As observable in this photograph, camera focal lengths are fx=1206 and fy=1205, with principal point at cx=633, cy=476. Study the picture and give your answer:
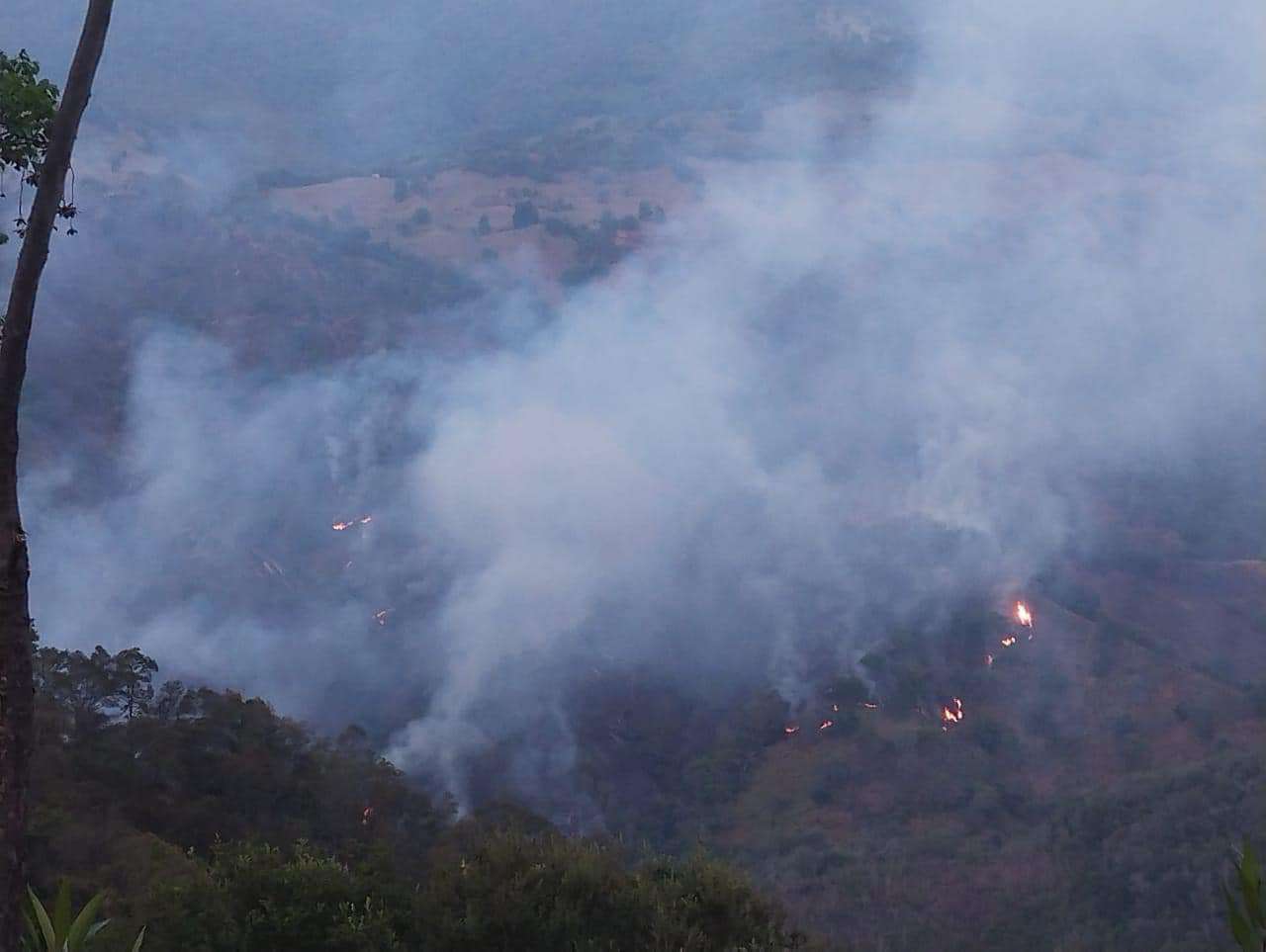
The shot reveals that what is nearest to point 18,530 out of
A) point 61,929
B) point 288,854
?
point 61,929

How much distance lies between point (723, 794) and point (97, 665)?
18257mm

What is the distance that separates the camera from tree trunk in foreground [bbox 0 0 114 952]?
577cm

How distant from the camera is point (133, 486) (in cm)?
4916

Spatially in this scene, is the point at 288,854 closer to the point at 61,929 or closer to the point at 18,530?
the point at 61,929

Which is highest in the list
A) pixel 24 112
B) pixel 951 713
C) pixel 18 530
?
pixel 951 713

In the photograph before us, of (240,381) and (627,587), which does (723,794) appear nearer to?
(627,587)

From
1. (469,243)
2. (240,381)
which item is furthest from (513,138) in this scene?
(240,381)

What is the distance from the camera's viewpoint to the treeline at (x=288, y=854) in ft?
30.5

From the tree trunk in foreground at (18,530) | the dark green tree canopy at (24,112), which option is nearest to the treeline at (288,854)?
the tree trunk in foreground at (18,530)

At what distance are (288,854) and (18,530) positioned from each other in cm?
957

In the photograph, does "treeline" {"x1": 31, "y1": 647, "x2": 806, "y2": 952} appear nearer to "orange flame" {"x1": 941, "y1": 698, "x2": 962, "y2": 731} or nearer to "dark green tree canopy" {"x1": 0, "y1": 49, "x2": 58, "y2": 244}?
"dark green tree canopy" {"x1": 0, "y1": 49, "x2": 58, "y2": 244}

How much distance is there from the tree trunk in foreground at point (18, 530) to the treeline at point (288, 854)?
11.5 feet

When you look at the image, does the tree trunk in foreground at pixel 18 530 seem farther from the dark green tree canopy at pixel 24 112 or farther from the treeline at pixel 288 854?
the treeline at pixel 288 854

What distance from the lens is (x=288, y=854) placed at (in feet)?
47.1
